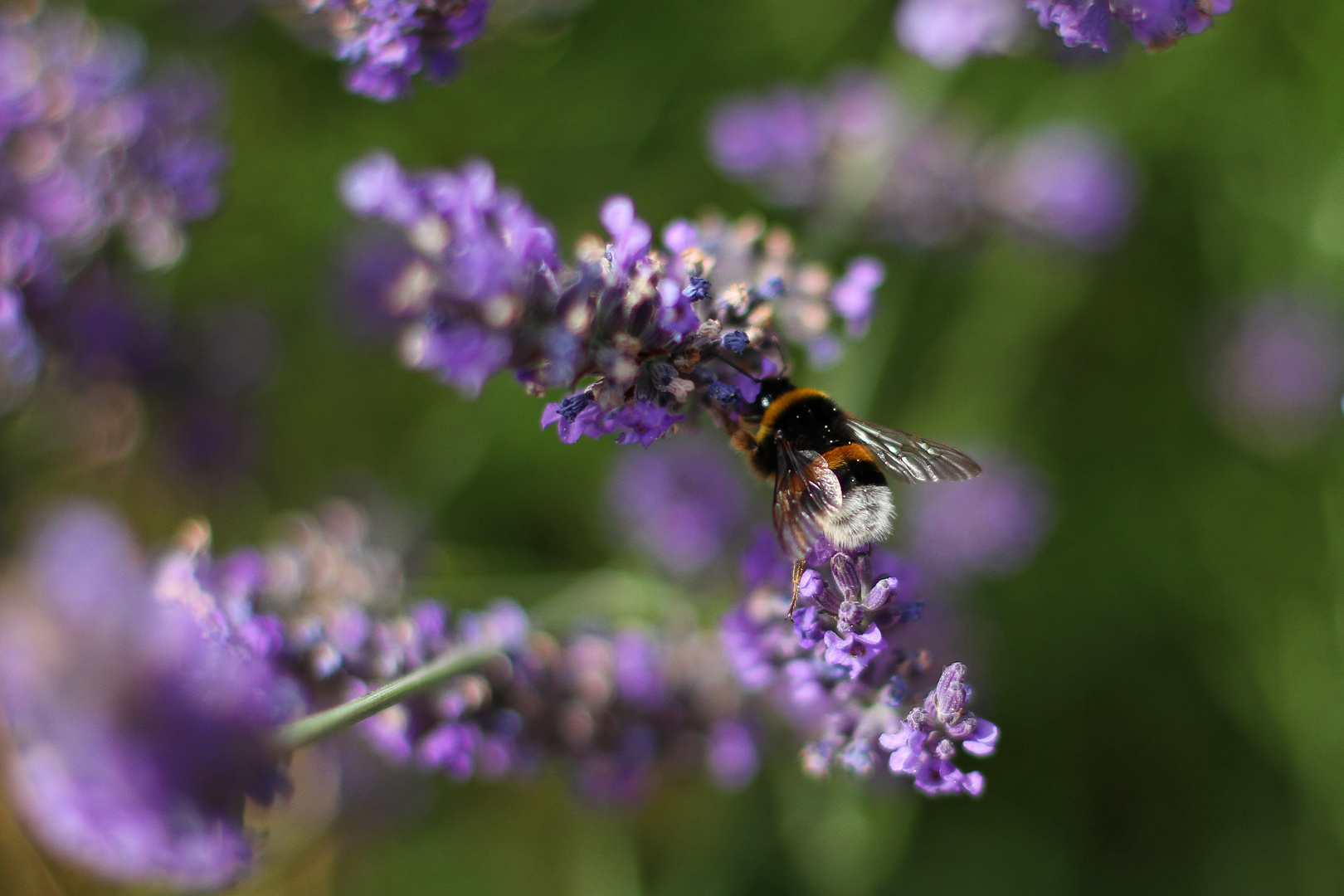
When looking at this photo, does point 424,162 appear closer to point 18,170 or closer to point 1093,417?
point 18,170

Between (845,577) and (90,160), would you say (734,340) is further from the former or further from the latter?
(90,160)

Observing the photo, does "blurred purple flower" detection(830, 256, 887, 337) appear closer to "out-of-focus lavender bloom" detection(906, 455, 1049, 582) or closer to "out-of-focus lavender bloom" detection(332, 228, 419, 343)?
"out-of-focus lavender bloom" detection(906, 455, 1049, 582)

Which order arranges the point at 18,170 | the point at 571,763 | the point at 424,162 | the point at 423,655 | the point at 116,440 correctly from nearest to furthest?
the point at 423,655 → the point at 571,763 → the point at 18,170 → the point at 116,440 → the point at 424,162

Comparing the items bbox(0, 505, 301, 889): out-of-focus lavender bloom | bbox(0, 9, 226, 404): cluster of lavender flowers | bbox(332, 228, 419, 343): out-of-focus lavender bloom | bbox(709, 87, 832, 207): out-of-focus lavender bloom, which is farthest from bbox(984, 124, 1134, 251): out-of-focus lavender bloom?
bbox(0, 505, 301, 889): out-of-focus lavender bloom

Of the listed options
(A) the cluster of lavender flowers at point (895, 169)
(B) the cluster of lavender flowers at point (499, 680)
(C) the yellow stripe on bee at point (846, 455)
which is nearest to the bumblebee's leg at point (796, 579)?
(C) the yellow stripe on bee at point (846, 455)

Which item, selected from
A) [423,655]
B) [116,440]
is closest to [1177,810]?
[423,655]

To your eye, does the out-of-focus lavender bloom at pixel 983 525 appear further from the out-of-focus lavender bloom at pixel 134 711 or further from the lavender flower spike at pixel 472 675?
the out-of-focus lavender bloom at pixel 134 711

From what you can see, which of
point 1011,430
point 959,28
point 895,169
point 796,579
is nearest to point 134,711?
point 796,579
